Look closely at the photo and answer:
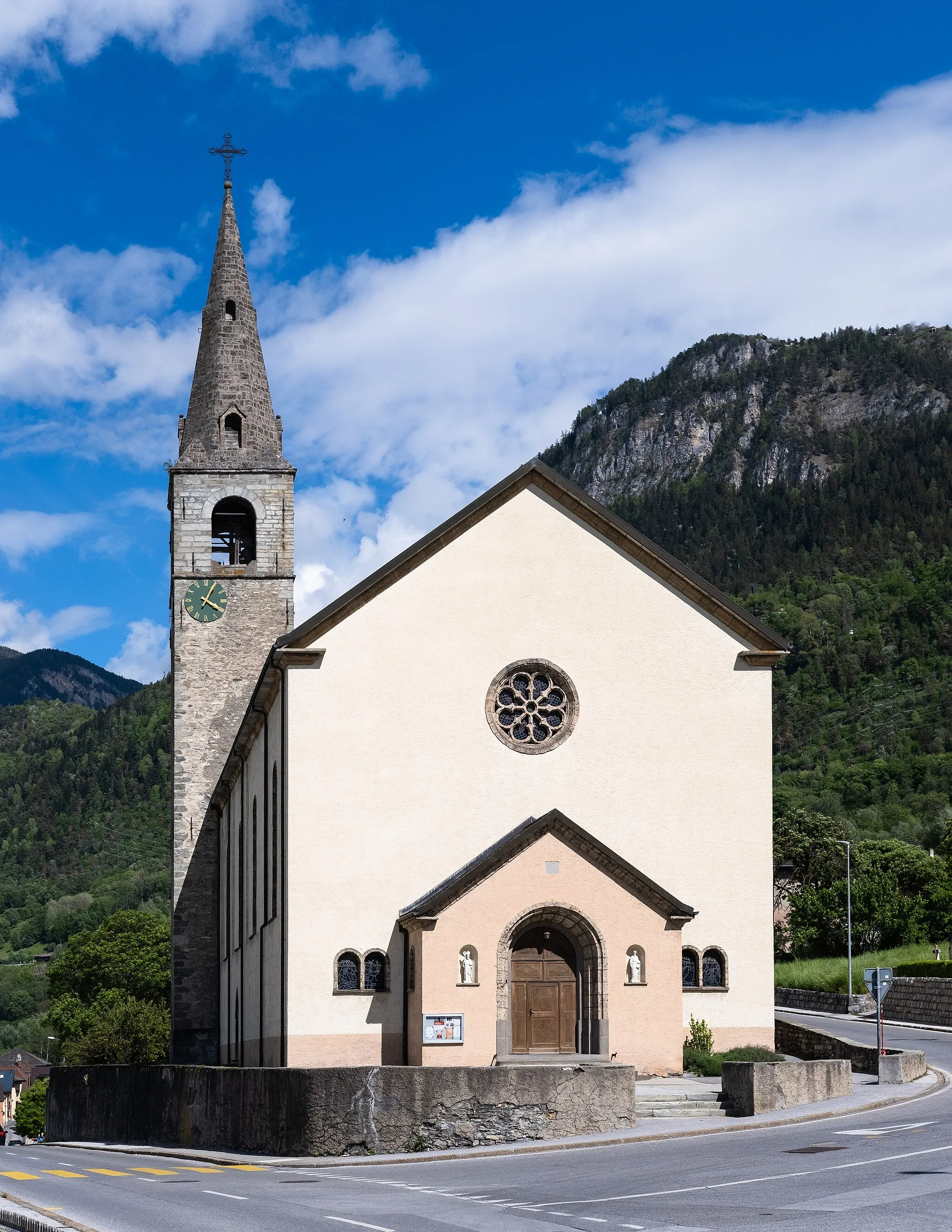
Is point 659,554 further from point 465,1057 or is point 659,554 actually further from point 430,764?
point 465,1057

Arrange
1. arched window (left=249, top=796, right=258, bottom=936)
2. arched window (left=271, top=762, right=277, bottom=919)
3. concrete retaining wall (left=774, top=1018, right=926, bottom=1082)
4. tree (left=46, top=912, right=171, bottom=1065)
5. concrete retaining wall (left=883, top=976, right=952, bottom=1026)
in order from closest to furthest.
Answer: concrete retaining wall (left=774, top=1018, right=926, bottom=1082)
arched window (left=271, top=762, right=277, bottom=919)
arched window (left=249, top=796, right=258, bottom=936)
concrete retaining wall (left=883, top=976, right=952, bottom=1026)
tree (left=46, top=912, right=171, bottom=1065)

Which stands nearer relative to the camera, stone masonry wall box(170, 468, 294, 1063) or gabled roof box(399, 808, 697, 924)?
gabled roof box(399, 808, 697, 924)

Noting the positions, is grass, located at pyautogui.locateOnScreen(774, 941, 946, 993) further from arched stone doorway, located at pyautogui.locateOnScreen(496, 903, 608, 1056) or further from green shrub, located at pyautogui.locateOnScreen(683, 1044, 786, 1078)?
arched stone doorway, located at pyautogui.locateOnScreen(496, 903, 608, 1056)

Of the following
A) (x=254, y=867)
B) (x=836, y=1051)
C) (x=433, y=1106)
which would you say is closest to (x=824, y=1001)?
(x=836, y=1051)

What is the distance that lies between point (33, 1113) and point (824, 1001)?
205ft

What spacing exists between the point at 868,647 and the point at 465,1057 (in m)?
113

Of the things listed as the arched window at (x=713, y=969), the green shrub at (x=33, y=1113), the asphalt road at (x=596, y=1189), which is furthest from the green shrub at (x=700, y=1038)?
the green shrub at (x=33, y=1113)

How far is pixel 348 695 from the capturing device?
31.1 metres

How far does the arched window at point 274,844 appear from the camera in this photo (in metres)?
32.2

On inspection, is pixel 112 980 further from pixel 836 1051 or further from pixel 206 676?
pixel 836 1051

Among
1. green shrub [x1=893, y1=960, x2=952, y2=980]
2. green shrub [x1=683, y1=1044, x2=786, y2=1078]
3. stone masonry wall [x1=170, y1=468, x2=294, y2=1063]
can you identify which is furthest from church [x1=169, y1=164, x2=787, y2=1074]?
green shrub [x1=893, y1=960, x2=952, y2=980]

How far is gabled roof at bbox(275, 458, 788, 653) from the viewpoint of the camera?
31.9m

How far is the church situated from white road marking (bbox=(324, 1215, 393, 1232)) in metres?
12.7

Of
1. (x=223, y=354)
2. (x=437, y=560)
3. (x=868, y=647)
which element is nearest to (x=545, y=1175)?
(x=437, y=560)
